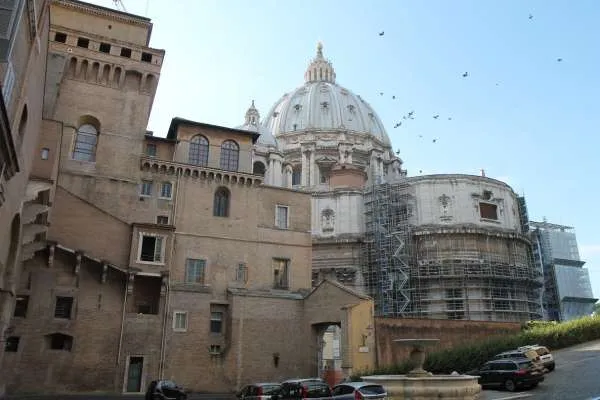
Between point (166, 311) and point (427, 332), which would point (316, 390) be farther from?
point (427, 332)

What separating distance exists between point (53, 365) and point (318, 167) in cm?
5911

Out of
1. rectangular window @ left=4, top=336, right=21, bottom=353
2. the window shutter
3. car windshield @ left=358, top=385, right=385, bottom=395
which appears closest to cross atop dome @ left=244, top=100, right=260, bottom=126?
the window shutter

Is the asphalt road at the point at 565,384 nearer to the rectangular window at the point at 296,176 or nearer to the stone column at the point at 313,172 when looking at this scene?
the stone column at the point at 313,172

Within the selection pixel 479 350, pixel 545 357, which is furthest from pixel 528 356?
pixel 479 350

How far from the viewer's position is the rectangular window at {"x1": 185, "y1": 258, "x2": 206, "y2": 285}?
103 ft

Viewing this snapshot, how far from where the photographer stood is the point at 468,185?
52375 millimetres

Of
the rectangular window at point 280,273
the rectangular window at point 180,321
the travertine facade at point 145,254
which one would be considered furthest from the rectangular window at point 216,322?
the rectangular window at point 280,273

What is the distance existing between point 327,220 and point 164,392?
116ft

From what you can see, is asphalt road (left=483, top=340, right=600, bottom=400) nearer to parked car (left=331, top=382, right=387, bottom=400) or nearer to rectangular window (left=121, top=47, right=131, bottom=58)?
parked car (left=331, top=382, right=387, bottom=400)

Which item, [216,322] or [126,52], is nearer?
[216,322]

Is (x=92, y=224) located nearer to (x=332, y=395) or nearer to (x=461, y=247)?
(x=332, y=395)

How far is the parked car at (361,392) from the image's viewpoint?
16.7m

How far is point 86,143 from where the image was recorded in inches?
1276

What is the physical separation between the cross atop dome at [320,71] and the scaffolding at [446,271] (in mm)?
59687
